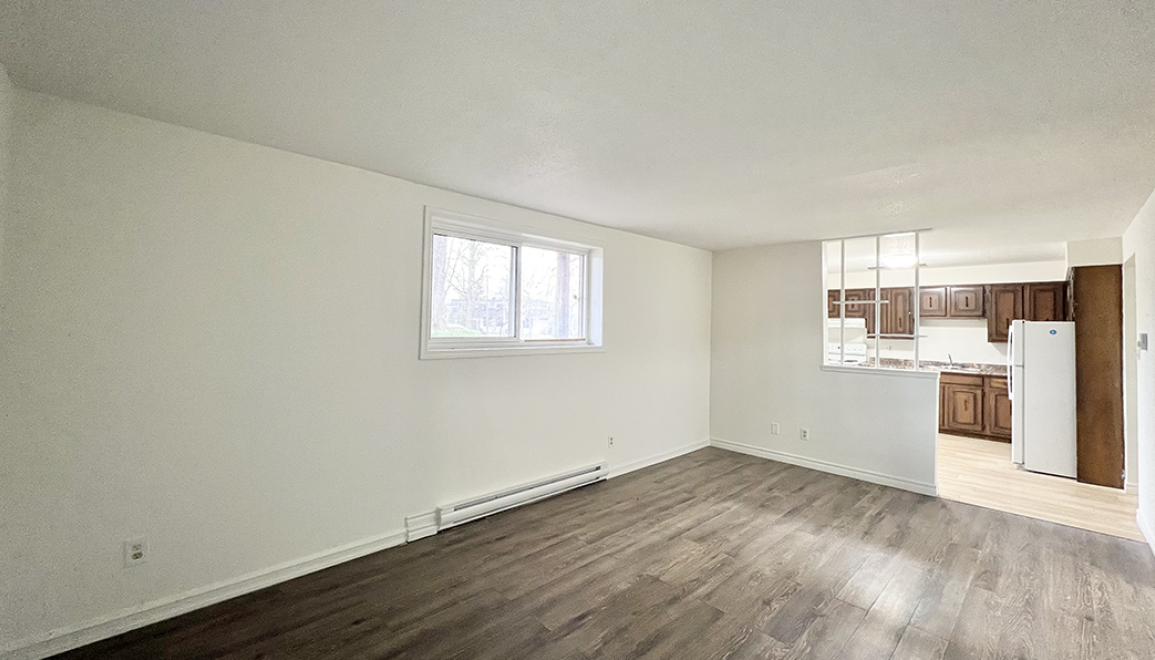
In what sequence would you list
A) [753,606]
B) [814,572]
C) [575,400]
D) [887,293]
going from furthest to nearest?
1. [887,293]
2. [575,400]
3. [814,572]
4. [753,606]

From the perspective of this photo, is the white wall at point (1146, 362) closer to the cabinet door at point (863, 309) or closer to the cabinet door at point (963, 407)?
the cabinet door at point (963, 407)

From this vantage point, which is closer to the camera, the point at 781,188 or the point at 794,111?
the point at 794,111

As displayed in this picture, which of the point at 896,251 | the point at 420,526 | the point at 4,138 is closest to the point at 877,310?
the point at 896,251

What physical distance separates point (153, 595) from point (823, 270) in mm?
5595

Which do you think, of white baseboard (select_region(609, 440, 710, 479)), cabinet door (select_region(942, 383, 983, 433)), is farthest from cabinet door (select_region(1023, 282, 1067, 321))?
white baseboard (select_region(609, 440, 710, 479))

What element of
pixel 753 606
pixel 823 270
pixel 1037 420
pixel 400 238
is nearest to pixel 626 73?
pixel 400 238

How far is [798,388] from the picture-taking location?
5.09m

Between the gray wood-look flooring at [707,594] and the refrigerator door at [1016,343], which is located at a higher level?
the refrigerator door at [1016,343]

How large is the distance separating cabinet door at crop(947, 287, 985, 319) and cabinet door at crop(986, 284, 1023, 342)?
0.11 m

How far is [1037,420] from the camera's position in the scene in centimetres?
487

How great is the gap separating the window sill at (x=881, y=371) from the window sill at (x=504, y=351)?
2423mm

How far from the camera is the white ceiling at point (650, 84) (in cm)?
140

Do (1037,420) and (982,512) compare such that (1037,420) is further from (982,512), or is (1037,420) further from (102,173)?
(102,173)

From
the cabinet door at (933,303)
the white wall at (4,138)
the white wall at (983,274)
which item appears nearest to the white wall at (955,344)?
the cabinet door at (933,303)
